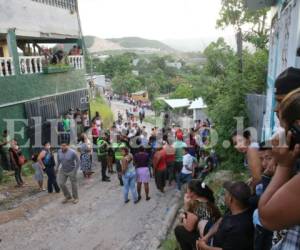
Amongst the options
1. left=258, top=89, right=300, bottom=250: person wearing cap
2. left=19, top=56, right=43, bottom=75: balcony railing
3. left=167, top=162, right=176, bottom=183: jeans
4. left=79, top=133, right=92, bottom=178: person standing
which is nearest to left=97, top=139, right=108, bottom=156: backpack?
left=79, top=133, right=92, bottom=178: person standing

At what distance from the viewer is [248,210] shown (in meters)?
3.36

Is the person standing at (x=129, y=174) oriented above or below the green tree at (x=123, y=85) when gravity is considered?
above

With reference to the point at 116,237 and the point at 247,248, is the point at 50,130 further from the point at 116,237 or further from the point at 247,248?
the point at 247,248

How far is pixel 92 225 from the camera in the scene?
732 centimetres

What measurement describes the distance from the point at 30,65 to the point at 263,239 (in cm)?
1316

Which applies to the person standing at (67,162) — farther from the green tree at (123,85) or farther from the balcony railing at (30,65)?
the green tree at (123,85)

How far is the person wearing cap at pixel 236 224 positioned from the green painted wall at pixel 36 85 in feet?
35.0

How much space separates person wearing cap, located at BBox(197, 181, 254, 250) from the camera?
10.7 ft

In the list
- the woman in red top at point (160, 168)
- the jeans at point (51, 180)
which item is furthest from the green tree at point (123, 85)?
the woman in red top at point (160, 168)

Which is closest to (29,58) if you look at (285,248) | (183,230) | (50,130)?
(50,130)

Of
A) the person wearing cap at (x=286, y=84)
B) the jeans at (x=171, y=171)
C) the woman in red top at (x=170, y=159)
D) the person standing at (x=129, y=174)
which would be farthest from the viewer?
the jeans at (x=171, y=171)

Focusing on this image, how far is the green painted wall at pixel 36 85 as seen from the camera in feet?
42.1

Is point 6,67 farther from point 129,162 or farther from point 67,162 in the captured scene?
point 129,162

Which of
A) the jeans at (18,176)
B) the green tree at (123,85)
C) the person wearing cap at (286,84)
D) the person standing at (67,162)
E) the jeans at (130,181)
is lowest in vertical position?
the green tree at (123,85)
